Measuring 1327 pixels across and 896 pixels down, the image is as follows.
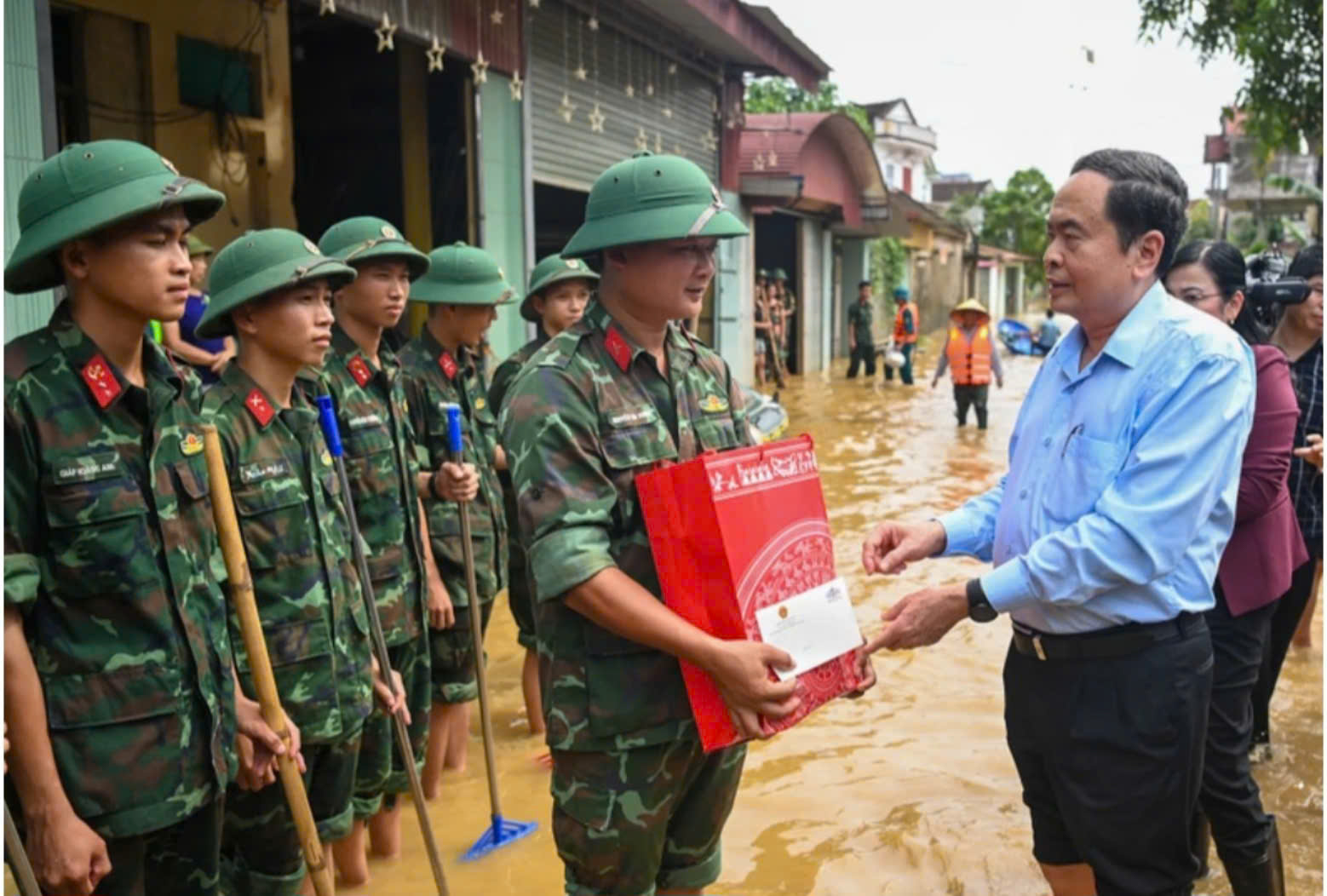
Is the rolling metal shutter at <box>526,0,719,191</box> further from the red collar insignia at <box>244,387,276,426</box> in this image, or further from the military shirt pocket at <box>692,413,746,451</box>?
the military shirt pocket at <box>692,413,746,451</box>

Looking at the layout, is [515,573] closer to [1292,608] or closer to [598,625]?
[598,625]

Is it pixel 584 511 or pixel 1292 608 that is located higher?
pixel 584 511

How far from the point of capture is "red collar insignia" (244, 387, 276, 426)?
9.33 feet

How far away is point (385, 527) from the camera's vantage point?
349cm

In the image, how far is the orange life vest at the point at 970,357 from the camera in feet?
41.9

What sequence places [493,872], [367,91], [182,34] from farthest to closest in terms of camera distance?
1. [367,91]
2. [182,34]
3. [493,872]

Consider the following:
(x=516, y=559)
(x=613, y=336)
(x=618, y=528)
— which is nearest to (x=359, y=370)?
(x=516, y=559)

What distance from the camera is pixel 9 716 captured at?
2039mm

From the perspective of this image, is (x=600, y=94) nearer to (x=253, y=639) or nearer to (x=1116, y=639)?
(x=253, y=639)

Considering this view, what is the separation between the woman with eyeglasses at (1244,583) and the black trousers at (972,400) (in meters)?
9.82

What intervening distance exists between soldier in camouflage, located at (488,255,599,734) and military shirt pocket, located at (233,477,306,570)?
1.75 meters

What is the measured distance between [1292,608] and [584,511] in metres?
3.09

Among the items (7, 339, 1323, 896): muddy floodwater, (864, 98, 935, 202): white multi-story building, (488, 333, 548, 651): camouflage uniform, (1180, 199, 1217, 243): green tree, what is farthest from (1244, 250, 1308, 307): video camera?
(864, 98, 935, 202): white multi-story building

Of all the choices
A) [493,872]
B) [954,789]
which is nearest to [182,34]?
[493,872]
